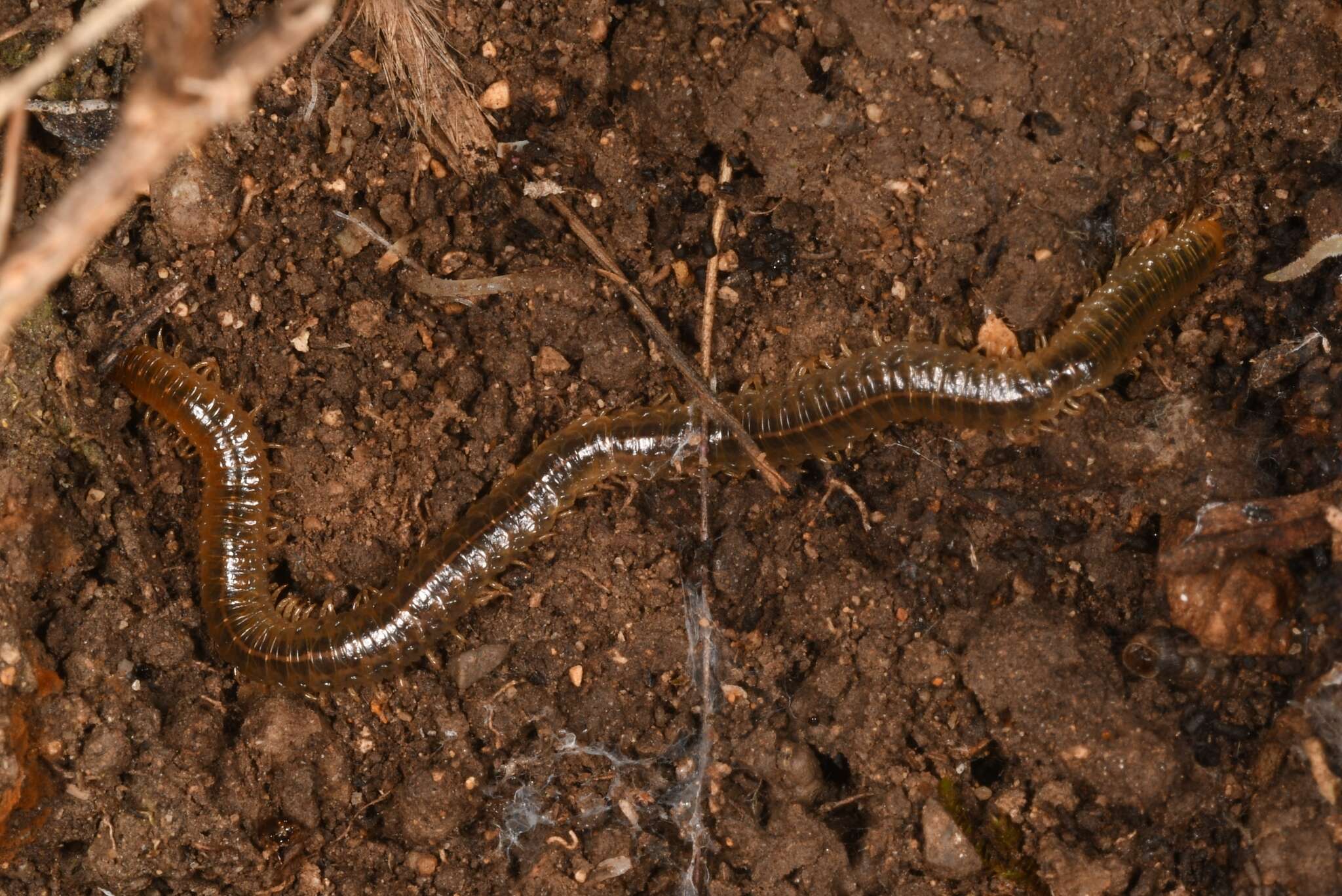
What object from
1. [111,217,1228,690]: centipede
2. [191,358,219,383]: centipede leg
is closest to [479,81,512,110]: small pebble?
[111,217,1228,690]: centipede

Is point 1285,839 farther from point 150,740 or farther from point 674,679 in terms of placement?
point 150,740

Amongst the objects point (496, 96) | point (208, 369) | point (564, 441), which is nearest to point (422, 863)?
point (564, 441)

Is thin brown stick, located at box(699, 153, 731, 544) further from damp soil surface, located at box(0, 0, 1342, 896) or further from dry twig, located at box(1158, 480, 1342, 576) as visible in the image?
dry twig, located at box(1158, 480, 1342, 576)

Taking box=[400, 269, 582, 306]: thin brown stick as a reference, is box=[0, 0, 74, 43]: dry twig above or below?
above

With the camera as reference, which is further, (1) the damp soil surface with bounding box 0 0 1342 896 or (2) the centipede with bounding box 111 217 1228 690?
(2) the centipede with bounding box 111 217 1228 690

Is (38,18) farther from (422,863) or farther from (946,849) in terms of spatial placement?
(946,849)
